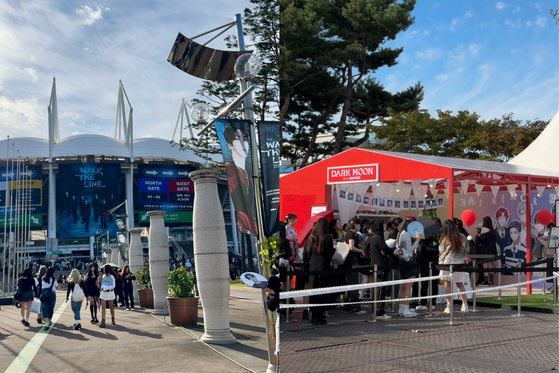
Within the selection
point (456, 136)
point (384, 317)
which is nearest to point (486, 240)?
point (384, 317)

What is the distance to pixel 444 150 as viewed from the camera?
1836cm

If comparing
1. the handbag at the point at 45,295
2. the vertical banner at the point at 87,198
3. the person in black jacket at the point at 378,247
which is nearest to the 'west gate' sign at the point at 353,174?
the person in black jacket at the point at 378,247

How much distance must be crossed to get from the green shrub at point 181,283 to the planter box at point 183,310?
4cm

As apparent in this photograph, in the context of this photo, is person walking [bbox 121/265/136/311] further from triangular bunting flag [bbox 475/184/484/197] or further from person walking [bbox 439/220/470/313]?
triangular bunting flag [bbox 475/184/484/197]

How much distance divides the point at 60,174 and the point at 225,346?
1.49m

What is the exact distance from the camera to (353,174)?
6715 mm

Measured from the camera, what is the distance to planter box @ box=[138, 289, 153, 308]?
4114mm

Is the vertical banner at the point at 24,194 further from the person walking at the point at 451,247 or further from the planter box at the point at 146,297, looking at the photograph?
the person walking at the point at 451,247

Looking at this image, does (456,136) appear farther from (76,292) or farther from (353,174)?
(76,292)

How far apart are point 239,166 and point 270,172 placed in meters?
0.19

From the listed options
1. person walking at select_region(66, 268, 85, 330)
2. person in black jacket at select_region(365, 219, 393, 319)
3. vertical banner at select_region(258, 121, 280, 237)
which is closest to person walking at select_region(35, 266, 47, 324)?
person walking at select_region(66, 268, 85, 330)

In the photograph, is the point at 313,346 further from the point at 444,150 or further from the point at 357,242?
the point at 444,150

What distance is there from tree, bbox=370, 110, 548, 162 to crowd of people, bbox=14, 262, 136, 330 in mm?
13751

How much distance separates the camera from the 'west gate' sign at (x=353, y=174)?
5.86 m
